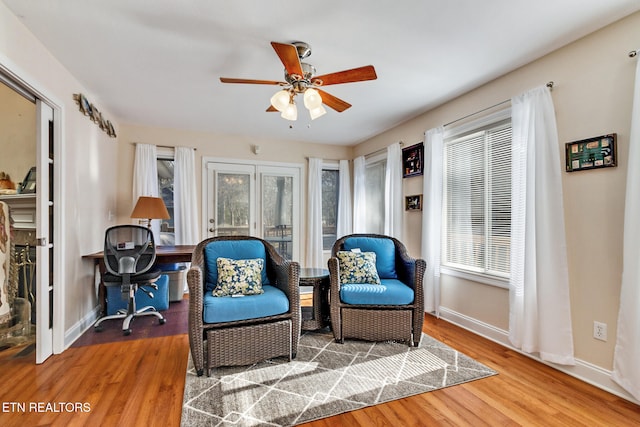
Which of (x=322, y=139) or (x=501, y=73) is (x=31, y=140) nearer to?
(x=322, y=139)

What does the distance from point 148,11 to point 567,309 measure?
3475 millimetres

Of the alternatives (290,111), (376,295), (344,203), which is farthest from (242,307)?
(344,203)

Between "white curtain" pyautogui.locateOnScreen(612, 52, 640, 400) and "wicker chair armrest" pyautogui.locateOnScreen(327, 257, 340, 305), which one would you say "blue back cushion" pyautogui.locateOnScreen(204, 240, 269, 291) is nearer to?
"wicker chair armrest" pyautogui.locateOnScreen(327, 257, 340, 305)

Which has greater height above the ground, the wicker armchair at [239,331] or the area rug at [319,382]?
the wicker armchair at [239,331]

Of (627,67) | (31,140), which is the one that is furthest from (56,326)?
(627,67)

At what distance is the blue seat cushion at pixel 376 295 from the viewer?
105 inches

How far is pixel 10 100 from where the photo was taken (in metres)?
2.73

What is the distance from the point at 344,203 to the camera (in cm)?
533

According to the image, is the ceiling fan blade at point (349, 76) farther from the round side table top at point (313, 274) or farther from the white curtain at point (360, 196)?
the white curtain at point (360, 196)

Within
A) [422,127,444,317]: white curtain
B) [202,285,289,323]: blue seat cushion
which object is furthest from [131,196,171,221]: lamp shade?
[422,127,444,317]: white curtain

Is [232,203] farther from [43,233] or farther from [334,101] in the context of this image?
[334,101]

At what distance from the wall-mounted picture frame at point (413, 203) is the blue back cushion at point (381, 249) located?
0.84 metres

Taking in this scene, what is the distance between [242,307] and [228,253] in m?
0.65

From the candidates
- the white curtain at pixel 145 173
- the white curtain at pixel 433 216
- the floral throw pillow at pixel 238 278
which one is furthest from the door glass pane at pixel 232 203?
the white curtain at pixel 433 216
